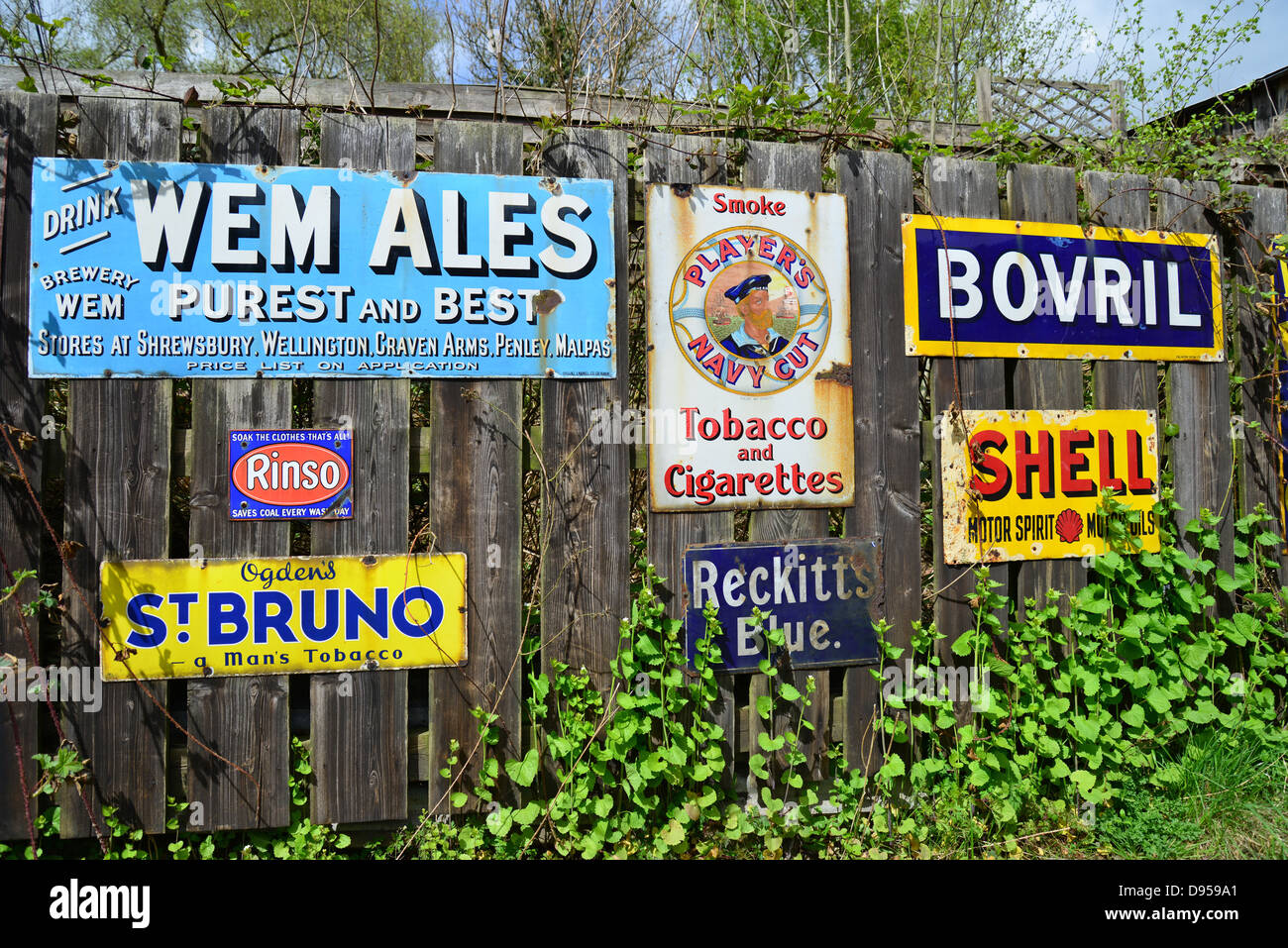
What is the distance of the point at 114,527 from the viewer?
240 centimetres

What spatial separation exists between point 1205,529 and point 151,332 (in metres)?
4.25

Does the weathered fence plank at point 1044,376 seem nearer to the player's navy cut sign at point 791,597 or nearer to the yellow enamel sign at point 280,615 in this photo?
the player's navy cut sign at point 791,597

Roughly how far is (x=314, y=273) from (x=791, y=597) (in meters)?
2.08

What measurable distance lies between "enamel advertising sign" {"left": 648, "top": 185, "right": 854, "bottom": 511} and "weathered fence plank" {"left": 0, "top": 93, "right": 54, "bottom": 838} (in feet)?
6.85

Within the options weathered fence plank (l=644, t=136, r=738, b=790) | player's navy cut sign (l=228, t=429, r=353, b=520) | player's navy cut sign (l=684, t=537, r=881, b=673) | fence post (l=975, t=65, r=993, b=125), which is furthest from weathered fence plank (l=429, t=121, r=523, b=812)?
fence post (l=975, t=65, r=993, b=125)

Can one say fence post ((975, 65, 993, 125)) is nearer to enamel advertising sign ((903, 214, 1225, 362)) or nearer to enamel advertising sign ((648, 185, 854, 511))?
enamel advertising sign ((903, 214, 1225, 362))

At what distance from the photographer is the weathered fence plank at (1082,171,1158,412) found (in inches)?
121

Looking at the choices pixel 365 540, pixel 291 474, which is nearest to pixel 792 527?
pixel 365 540

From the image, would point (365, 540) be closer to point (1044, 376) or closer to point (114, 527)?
point (114, 527)

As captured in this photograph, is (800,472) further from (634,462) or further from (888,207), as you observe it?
(888,207)

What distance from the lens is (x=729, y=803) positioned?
106 inches

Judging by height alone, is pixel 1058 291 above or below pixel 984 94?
below

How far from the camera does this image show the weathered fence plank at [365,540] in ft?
8.18
